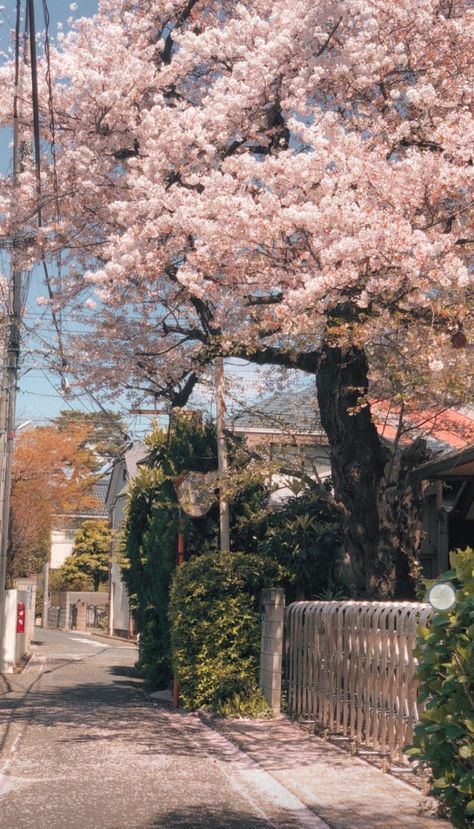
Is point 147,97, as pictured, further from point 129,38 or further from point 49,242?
point 49,242

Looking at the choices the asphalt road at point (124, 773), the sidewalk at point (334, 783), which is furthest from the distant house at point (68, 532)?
the sidewalk at point (334, 783)

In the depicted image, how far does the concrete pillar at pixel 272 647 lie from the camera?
1456 cm

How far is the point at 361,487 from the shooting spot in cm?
1354

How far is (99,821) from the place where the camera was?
7.48 metres

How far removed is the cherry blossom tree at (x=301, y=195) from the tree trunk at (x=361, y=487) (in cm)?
3

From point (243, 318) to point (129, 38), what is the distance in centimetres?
476

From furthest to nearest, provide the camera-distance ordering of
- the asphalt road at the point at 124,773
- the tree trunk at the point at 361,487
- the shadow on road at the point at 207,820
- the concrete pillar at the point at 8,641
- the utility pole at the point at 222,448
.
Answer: the concrete pillar at the point at 8,641 < the utility pole at the point at 222,448 < the tree trunk at the point at 361,487 < the asphalt road at the point at 124,773 < the shadow on road at the point at 207,820

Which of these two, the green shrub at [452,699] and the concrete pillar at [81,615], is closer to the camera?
the green shrub at [452,699]

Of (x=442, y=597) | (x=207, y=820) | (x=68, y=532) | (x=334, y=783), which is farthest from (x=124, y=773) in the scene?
(x=68, y=532)

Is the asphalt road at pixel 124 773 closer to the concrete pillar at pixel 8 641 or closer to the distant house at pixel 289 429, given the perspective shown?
the distant house at pixel 289 429

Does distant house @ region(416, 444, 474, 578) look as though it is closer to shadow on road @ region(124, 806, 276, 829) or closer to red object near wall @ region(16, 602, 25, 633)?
shadow on road @ region(124, 806, 276, 829)

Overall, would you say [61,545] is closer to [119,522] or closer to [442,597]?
[119,522]

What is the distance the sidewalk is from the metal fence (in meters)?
0.40

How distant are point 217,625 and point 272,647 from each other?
1.08 metres
